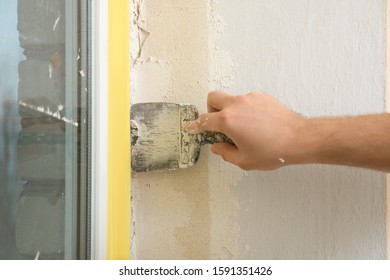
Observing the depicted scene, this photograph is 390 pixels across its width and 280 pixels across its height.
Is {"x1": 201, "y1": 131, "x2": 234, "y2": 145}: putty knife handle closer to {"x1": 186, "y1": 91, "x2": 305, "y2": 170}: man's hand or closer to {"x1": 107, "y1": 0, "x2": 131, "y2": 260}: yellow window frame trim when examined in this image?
{"x1": 186, "y1": 91, "x2": 305, "y2": 170}: man's hand

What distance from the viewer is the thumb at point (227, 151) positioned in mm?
994

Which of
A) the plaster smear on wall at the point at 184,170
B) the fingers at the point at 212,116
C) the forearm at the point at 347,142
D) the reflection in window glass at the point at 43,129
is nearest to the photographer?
the reflection in window glass at the point at 43,129

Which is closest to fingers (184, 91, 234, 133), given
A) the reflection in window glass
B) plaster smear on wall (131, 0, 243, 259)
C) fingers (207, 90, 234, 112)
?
fingers (207, 90, 234, 112)

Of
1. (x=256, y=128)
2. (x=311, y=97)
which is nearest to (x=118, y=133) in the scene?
(x=256, y=128)

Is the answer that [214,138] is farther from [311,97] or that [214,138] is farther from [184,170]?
[311,97]

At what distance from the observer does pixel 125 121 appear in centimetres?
108

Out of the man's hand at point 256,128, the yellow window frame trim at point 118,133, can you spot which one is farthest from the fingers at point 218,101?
the yellow window frame trim at point 118,133

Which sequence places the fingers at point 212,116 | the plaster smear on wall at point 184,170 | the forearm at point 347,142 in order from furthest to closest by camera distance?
the plaster smear on wall at point 184,170
the fingers at point 212,116
the forearm at point 347,142

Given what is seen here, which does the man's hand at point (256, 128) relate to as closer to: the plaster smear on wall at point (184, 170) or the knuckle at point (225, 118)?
the knuckle at point (225, 118)

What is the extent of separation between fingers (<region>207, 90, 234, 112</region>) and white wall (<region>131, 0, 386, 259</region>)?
11 cm

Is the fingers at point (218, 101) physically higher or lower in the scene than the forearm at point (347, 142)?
higher

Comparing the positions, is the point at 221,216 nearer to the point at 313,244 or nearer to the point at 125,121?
the point at 313,244

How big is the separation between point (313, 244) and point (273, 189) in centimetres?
18

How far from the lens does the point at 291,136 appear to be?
92cm
